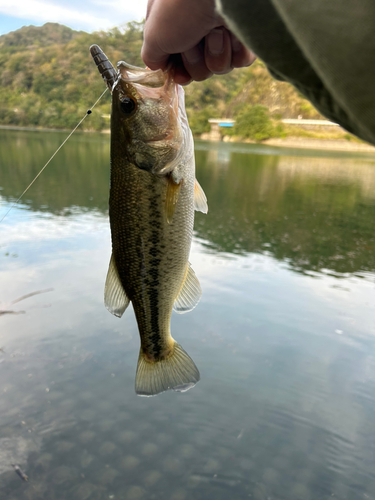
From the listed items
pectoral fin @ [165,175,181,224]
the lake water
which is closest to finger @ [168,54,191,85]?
pectoral fin @ [165,175,181,224]

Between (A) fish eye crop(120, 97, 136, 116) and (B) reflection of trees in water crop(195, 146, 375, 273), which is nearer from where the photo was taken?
(A) fish eye crop(120, 97, 136, 116)

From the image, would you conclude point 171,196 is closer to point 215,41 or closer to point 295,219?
point 215,41

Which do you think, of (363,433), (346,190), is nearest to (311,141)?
(346,190)

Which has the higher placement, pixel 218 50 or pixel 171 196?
pixel 218 50

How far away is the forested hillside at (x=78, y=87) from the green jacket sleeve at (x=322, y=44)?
782 inches

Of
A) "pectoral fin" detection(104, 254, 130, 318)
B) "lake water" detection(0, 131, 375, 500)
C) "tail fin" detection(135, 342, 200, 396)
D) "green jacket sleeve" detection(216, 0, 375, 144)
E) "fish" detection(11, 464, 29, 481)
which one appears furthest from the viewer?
"lake water" detection(0, 131, 375, 500)

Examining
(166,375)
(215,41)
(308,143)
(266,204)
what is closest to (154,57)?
(215,41)

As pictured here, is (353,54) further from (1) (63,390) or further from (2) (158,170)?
(1) (63,390)

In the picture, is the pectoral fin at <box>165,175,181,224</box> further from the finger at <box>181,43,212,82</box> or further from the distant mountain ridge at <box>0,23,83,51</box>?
the distant mountain ridge at <box>0,23,83,51</box>

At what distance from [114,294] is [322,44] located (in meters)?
1.60

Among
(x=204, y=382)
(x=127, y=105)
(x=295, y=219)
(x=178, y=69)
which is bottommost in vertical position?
(x=204, y=382)

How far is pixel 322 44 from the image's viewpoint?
0.52 m

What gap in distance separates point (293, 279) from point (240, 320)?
2.75 meters

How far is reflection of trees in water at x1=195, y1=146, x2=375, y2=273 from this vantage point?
11.3 metres
